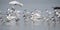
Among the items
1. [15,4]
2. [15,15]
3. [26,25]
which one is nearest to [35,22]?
[26,25]

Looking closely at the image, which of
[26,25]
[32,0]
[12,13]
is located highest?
[32,0]

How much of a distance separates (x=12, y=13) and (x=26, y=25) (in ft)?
1.73

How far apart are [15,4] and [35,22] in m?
0.71

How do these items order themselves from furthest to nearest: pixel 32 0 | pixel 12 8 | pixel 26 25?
pixel 32 0 → pixel 12 8 → pixel 26 25

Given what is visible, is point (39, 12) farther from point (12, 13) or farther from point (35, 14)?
point (12, 13)

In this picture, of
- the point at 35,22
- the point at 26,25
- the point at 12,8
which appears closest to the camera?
the point at 26,25

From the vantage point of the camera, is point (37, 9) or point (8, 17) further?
point (37, 9)

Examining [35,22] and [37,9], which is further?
[37,9]

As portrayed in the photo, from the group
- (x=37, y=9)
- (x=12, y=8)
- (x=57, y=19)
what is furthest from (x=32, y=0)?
(x=57, y=19)

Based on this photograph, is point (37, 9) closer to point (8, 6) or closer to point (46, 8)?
point (46, 8)

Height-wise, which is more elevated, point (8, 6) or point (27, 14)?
point (8, 6)

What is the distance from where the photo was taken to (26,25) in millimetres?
2791

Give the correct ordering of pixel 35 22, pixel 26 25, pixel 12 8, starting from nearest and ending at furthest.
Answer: pixel 26 25, pixel 35 22, pixel 12 8

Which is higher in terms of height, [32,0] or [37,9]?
[32,0]
